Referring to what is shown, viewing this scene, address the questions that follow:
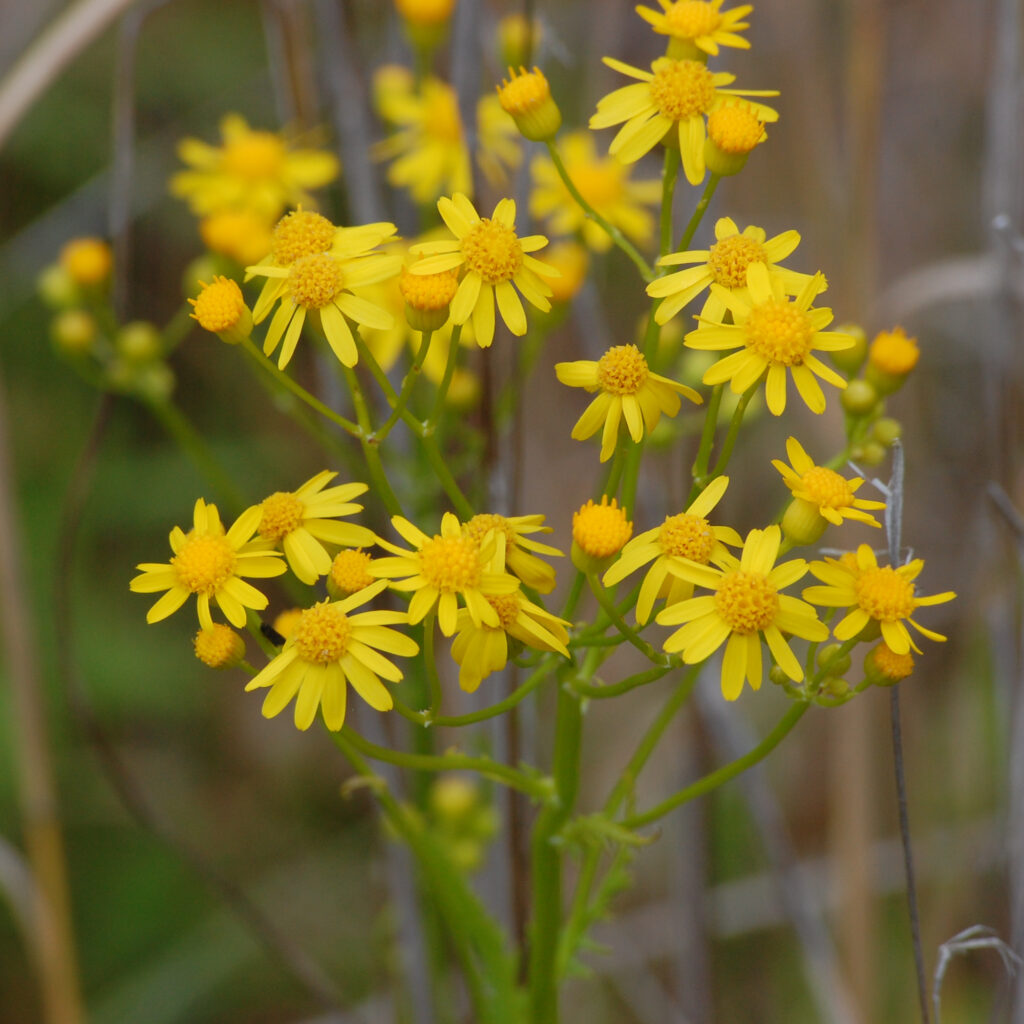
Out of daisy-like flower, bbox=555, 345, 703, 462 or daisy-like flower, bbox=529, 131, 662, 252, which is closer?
daisy-like flower, bbox=555, 345, 703, 462

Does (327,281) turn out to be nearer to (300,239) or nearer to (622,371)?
(300,239)

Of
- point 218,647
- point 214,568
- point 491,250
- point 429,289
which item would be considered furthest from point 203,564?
point 491,250

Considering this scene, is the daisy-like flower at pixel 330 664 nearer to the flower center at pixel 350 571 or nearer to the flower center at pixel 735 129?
the flower center at pixel 350 571

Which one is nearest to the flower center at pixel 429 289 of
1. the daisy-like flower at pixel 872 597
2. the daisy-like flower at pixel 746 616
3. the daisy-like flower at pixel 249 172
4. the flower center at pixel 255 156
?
the daisy-like flower at pixel 746 616

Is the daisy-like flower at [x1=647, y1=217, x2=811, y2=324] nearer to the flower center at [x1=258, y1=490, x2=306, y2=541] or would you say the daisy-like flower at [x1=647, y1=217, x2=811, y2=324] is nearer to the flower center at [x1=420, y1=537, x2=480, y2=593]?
the flower center at [x1=420, y1=537, x2=480, y2=593]

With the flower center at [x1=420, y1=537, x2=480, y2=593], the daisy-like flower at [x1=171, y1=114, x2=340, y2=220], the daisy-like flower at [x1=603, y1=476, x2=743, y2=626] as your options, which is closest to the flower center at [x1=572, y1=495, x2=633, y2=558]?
the daisy-like flower at [x1=603, y1=476, x2=743, y2=626]
